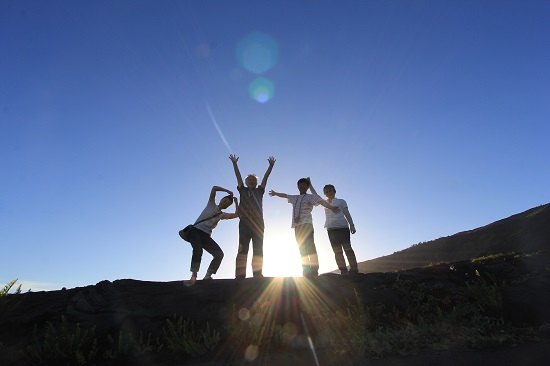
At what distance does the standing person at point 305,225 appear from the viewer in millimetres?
7186

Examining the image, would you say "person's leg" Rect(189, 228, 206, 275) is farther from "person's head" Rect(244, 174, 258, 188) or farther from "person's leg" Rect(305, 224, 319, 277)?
"person's leg" Rect(305, 224, 319, 277)

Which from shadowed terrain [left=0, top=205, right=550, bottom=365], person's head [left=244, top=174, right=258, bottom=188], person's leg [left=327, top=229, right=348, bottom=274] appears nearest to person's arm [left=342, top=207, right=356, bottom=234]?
person's leg [left=327, top=229, right=348, bottom=274]

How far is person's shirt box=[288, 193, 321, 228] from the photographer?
746cm

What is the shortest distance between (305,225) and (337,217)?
29.1 inches

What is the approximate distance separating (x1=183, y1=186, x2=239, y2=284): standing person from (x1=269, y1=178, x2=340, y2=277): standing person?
1281mm

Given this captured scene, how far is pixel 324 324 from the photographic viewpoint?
17.4 ft

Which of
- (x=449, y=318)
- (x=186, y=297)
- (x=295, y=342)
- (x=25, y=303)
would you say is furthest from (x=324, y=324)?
(x=25, y=303)

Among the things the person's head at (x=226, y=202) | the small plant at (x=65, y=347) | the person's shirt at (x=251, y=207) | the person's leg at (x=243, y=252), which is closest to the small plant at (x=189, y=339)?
the small plant at (x=65, y=347)

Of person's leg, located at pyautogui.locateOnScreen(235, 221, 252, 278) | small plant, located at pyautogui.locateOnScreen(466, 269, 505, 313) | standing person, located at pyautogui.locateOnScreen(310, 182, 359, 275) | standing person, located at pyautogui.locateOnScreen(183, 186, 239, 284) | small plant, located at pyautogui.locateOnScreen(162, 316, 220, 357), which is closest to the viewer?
small plant, located at pyautogui.locateOnScreen(162, 316, 220, 357)

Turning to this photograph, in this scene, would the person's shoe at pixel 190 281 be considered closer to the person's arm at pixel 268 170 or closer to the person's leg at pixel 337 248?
the person's arm at pixel 268 170

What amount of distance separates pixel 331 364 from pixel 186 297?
108 inches

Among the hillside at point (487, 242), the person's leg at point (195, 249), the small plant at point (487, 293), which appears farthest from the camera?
the hillside at point (487, 242)

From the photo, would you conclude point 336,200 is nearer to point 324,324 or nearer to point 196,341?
point 324,324

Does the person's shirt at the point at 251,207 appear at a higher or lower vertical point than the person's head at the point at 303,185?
lower
